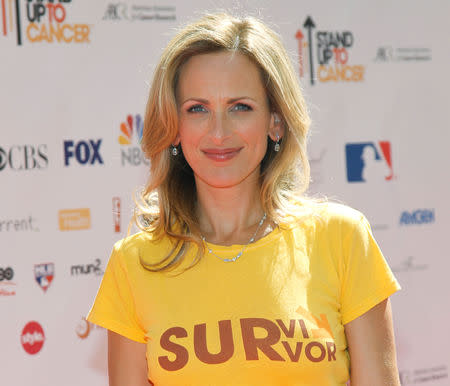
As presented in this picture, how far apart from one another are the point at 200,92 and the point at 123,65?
1.56 m

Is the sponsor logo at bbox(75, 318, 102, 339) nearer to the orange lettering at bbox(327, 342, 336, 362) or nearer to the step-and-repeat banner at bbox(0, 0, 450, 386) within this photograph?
the step-and-repeat banner at bbox(0, 0, 450, 386)

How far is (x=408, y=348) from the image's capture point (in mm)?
3816

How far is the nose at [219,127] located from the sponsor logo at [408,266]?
2205mm

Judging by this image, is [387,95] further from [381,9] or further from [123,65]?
[123,65]

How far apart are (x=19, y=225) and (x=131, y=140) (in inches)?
26.0

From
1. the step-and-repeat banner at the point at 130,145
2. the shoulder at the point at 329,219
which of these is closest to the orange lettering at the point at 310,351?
the shoulder at the point at 329,219

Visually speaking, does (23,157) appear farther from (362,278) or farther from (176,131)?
(362,278)

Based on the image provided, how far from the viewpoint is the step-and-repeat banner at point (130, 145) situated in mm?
3131

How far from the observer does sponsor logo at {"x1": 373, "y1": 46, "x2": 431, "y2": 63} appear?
150 inches

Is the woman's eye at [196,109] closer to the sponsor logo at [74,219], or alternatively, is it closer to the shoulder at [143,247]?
the shoulder at [143,247]

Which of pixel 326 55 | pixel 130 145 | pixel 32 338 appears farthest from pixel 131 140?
pixel 326 55

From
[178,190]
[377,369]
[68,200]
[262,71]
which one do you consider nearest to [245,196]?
[178,190]

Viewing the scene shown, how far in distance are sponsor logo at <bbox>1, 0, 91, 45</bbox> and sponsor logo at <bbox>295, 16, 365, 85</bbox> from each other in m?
1.13

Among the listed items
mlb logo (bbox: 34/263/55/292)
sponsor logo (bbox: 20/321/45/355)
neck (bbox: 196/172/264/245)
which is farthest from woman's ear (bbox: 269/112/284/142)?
sponsor logo (bbox: 20/321/45/355)
